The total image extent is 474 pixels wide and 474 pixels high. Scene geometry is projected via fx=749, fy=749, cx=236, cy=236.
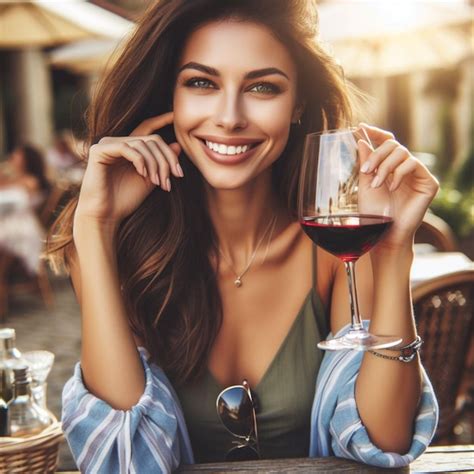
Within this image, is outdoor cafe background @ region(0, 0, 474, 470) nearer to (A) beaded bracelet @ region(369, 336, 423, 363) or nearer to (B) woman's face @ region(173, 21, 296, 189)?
(B) woman's face @ region(173, 21, 296, 189)

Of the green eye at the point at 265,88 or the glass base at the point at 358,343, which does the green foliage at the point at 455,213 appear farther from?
the glass base at the point at 358,343

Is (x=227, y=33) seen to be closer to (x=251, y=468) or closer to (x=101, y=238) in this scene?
(x=101, y=238)

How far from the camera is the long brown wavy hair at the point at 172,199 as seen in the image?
6.11 ft

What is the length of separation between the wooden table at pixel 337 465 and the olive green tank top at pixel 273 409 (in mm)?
448

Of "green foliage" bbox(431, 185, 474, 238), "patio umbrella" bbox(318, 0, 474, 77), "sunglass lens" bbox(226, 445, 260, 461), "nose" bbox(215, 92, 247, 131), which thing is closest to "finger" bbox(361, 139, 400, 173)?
"nose" bbox(215, 92, 247, 131)

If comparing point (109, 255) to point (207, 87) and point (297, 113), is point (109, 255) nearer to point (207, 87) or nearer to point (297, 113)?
point (207, 87)

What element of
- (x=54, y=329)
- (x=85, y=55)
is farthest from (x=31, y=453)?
(x=85, y=55)

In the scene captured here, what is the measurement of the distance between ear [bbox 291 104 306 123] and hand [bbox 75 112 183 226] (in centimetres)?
43

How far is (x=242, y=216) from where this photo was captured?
2.10 m

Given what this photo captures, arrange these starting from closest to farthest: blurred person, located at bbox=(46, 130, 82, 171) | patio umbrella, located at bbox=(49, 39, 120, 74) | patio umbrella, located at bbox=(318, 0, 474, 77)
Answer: patio umbrella, located at bbox=(318, 0, 474, 77) → patio umbrella, located at bbox=(49, 39, 120, 74) → blurred person, located at bbox=(46, 130, 82, 171)

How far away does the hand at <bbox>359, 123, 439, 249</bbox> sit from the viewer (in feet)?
4.73

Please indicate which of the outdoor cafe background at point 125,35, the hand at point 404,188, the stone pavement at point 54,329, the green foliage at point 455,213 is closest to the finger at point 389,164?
the hand at point 404,188

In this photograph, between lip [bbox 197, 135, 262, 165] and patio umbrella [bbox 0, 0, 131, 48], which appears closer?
lip [bbox 197, 135, 262, 165]

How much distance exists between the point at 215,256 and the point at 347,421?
0.67 m
